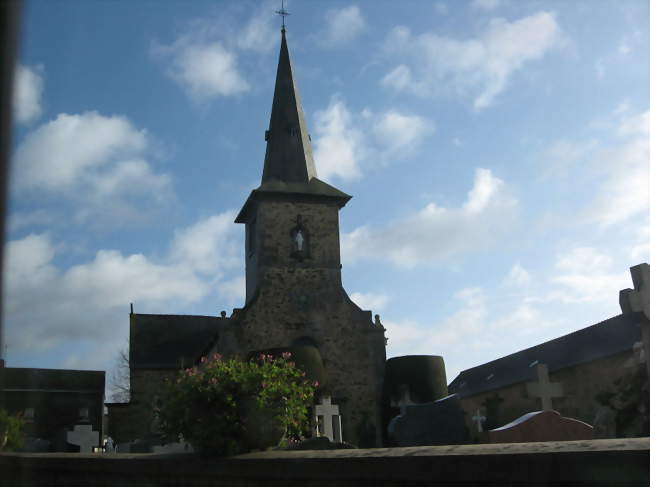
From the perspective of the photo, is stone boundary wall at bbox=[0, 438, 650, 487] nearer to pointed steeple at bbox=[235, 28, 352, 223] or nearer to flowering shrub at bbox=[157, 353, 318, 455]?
flowering shrub at bbox=[157, 353, 318, 455]

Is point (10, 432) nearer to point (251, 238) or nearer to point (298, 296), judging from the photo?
point (298, 296)

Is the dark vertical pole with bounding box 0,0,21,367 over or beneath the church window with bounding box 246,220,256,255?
beneath

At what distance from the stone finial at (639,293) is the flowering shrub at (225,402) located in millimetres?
3771

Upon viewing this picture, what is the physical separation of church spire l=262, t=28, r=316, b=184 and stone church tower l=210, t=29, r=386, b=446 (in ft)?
0.16

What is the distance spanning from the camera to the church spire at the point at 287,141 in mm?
28609

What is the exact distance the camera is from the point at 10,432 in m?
5.80

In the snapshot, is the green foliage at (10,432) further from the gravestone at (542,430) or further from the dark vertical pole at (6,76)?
the gravestone at (542,430)

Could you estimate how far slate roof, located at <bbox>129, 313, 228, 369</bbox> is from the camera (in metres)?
32.0

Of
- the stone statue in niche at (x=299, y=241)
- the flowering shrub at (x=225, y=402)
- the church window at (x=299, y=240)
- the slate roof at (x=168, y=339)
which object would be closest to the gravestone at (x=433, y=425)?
the flowering shrub at (x=225, y=402)

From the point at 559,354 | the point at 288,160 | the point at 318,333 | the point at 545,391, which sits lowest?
the point at 545,391

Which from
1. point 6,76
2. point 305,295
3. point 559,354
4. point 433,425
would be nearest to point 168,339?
point 305,295

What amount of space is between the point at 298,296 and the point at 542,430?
17.8m

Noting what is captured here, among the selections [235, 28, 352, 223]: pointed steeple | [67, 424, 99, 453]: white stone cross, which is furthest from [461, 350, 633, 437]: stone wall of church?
[67, 424, 99, 453]: white stone cross

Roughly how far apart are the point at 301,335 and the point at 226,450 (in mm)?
20309
